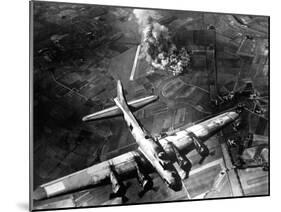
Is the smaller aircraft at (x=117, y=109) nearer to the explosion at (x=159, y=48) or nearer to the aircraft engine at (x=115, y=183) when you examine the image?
the explosion at (x=159, y=48)

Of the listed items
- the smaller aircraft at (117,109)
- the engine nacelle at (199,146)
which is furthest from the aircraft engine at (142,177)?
the engine nacelle at (199,146)

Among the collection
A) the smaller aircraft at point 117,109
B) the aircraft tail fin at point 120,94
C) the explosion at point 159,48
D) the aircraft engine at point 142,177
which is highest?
the explosion at point 159,48

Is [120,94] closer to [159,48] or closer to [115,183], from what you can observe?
[159,48]

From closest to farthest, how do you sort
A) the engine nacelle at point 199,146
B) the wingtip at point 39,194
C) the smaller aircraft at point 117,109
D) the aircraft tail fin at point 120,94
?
the wingtip at point 39,194 → the smaller aircraft at point 117,109 → the aircraft tail fin at point 120,94 → the engine nacelle at point 199,146

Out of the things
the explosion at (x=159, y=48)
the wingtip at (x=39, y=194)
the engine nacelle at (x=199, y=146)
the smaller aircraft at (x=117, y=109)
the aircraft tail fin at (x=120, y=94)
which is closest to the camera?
the wingtip at (x=39, y=194)

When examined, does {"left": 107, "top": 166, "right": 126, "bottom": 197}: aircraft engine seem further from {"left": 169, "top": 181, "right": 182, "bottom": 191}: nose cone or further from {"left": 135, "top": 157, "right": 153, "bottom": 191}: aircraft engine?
{"left": 169, "top": 181, "right": 182, "bottom": 191}: nose cone

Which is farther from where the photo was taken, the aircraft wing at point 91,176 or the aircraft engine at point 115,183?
the aircraft engine at point 115,183

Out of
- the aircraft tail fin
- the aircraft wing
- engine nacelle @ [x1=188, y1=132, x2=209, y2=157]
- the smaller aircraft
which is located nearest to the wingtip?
the aircraft wing
